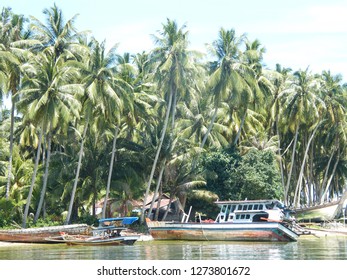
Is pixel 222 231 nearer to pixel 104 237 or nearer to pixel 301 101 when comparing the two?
pixel 104 237

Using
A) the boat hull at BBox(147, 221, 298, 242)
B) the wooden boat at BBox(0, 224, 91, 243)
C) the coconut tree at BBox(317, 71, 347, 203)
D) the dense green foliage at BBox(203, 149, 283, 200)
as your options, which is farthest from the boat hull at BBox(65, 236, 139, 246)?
the coconut tree at BBox(317, 71, 347, 203)

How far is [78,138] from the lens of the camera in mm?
46000

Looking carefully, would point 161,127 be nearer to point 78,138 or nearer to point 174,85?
point 174,85

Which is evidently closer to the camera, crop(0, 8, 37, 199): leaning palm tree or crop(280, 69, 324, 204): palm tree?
crop(0, 8, 37, 199): leaning palm tree

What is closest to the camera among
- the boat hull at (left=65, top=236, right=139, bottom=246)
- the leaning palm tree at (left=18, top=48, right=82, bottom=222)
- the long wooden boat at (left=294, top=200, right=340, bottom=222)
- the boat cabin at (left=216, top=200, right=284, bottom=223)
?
the boat hull at (left=65, top=236, right=139, bottom=246)

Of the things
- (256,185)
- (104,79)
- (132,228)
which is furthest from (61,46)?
(256,185)

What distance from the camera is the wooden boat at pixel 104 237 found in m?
36.1

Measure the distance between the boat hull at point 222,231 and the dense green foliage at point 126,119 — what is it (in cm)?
496

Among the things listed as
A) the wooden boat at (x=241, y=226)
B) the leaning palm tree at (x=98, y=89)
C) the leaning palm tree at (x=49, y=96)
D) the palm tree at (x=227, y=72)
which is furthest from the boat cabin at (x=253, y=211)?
the leaning palm tree at (x=49, y=96)

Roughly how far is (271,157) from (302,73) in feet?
32.0

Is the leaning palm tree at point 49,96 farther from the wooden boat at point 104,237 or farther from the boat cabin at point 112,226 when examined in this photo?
the boat cabin at point 112,226

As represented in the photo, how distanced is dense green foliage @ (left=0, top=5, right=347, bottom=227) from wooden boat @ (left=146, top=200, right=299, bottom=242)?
5.46 metres

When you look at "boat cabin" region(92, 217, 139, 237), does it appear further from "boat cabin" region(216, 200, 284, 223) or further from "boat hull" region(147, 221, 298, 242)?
"boat cabin" region(216, 200, 284, 223)

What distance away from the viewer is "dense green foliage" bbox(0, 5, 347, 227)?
42.0 metres
